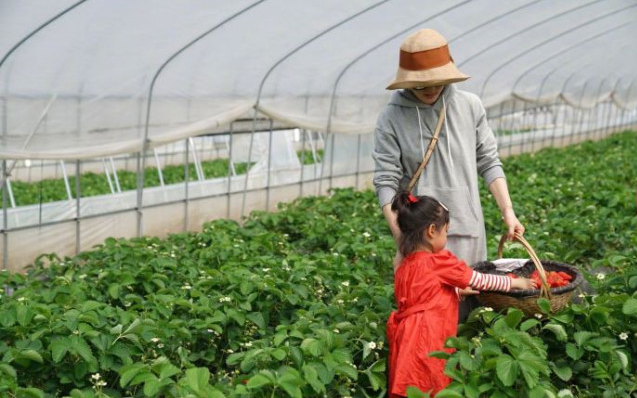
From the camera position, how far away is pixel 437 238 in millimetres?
3613

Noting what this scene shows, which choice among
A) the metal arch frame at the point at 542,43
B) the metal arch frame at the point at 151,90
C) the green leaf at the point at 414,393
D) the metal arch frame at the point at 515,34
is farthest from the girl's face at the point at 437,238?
the metal arch frame at the point at 542,43

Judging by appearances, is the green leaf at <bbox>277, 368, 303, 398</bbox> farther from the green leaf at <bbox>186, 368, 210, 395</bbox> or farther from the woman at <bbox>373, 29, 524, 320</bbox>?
the woman at <bbox>373, 29, 524, 320</bbox>

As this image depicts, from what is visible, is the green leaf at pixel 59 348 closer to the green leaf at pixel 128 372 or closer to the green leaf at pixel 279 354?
the green leaf at pixel 128 372

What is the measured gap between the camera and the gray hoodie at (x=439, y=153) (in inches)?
154

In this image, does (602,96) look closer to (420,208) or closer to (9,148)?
(9,148)

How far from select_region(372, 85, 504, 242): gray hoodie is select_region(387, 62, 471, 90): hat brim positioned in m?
0.14

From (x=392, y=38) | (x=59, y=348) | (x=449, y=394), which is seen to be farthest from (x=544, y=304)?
(x=392, y=38)

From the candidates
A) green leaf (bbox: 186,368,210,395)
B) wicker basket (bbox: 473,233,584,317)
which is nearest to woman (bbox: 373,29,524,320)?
wicker basket (bbox: 473,233,584,317)

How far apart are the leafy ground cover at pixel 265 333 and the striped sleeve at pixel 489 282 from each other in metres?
0.12

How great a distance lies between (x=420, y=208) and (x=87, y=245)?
555 cm

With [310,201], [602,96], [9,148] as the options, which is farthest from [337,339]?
[602,96]

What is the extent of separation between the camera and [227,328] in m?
4.36

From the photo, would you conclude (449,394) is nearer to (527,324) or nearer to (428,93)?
(527,324)

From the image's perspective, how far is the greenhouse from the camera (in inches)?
141
